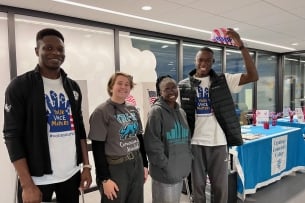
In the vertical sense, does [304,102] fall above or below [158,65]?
below

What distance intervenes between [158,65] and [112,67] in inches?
40.5

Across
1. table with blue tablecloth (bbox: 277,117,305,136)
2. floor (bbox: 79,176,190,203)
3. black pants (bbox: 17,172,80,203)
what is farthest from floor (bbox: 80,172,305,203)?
black pants (bbox: 17,172,80,203)

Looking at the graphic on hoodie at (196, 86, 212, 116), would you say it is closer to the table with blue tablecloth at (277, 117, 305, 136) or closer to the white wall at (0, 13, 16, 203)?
the white wall at (0, 13, 16, 203)

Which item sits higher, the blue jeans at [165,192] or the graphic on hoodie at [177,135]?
the graphic on hoodie at [177,135]

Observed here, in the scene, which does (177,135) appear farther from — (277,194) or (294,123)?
(294,123)

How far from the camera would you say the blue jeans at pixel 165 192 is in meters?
1.79

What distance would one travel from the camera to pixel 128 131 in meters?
1.68

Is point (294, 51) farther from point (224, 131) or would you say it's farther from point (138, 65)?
point (224, 131)

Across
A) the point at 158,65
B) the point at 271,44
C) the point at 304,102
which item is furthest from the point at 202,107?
the point at 304,102

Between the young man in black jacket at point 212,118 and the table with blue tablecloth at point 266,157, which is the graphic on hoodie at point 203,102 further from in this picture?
the table with blue tablecloth at point 266,157

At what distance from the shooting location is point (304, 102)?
24.0 feet

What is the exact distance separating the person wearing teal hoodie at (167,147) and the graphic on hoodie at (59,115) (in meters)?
0.62

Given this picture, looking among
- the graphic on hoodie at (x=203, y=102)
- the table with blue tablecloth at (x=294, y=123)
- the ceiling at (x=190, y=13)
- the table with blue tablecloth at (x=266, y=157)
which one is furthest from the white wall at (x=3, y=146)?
the table with blue tablecloth at (x=294, y=123)

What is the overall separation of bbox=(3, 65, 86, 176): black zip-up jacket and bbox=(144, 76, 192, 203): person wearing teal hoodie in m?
0.75
